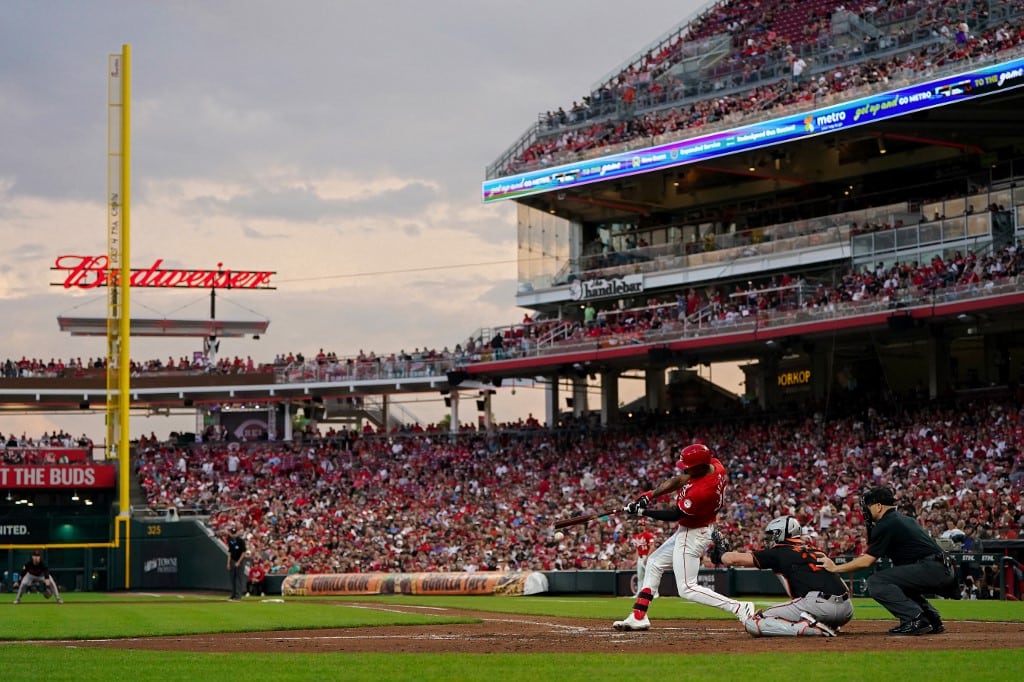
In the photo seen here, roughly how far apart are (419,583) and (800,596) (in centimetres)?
2394

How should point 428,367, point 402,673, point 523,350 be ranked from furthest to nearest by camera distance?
point 428,367
point 523,350
point 402,673

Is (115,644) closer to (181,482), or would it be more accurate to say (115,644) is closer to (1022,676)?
(1022,676)

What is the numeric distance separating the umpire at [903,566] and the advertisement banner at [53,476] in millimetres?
41792

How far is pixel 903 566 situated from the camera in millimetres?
13258

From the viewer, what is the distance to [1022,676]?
9.45m

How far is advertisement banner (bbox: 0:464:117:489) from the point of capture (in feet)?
163

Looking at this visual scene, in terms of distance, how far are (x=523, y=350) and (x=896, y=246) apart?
14090 millimetres

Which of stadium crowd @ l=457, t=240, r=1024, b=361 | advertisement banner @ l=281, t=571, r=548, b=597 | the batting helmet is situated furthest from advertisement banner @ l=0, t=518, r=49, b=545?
the batting helmet

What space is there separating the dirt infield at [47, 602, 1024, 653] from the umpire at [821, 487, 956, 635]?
312 millimetres

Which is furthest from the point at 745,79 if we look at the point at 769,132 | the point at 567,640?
the point at 567,640

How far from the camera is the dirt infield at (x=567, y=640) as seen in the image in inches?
489

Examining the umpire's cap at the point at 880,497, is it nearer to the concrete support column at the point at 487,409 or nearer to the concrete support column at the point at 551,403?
the concrete support column at the point at 551,403

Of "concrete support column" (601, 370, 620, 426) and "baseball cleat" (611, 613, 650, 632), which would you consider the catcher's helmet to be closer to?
"baseball cleat" (611, 613, 650, 632)

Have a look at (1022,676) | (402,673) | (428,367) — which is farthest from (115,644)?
(428,367)
